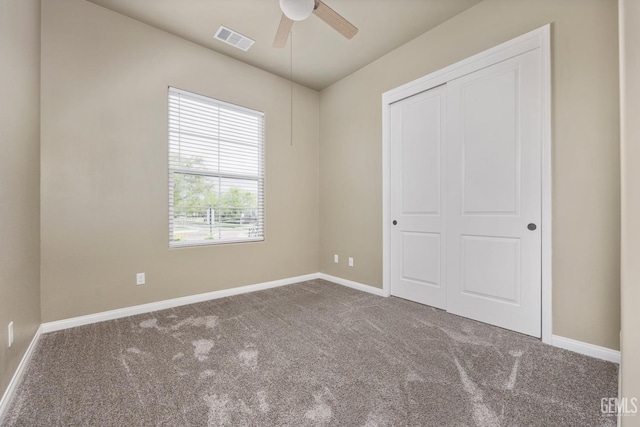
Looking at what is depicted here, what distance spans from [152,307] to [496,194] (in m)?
3.56

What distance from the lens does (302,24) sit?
9.50 feet

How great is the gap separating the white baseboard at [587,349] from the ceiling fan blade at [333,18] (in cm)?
293

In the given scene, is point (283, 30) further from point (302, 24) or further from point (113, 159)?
point (113, 159)

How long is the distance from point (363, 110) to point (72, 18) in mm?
3089

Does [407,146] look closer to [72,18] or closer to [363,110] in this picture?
[363,110]

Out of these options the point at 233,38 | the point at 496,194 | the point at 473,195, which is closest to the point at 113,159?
the point at 233,38

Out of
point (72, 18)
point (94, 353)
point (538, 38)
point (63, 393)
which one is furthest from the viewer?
point (72, 18)

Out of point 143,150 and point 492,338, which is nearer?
point 492,338

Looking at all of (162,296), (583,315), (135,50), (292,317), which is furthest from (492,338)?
(135,50)

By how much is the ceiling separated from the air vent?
0.06 meters

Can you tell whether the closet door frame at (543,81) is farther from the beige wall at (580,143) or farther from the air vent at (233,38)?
the air vent at (233,38)

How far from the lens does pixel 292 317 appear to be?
2.79 m

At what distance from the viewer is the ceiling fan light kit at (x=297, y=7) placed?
200 centimetres

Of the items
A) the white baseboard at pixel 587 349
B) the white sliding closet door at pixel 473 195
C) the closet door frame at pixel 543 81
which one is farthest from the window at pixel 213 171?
the white baseboard at pixel 587 349
